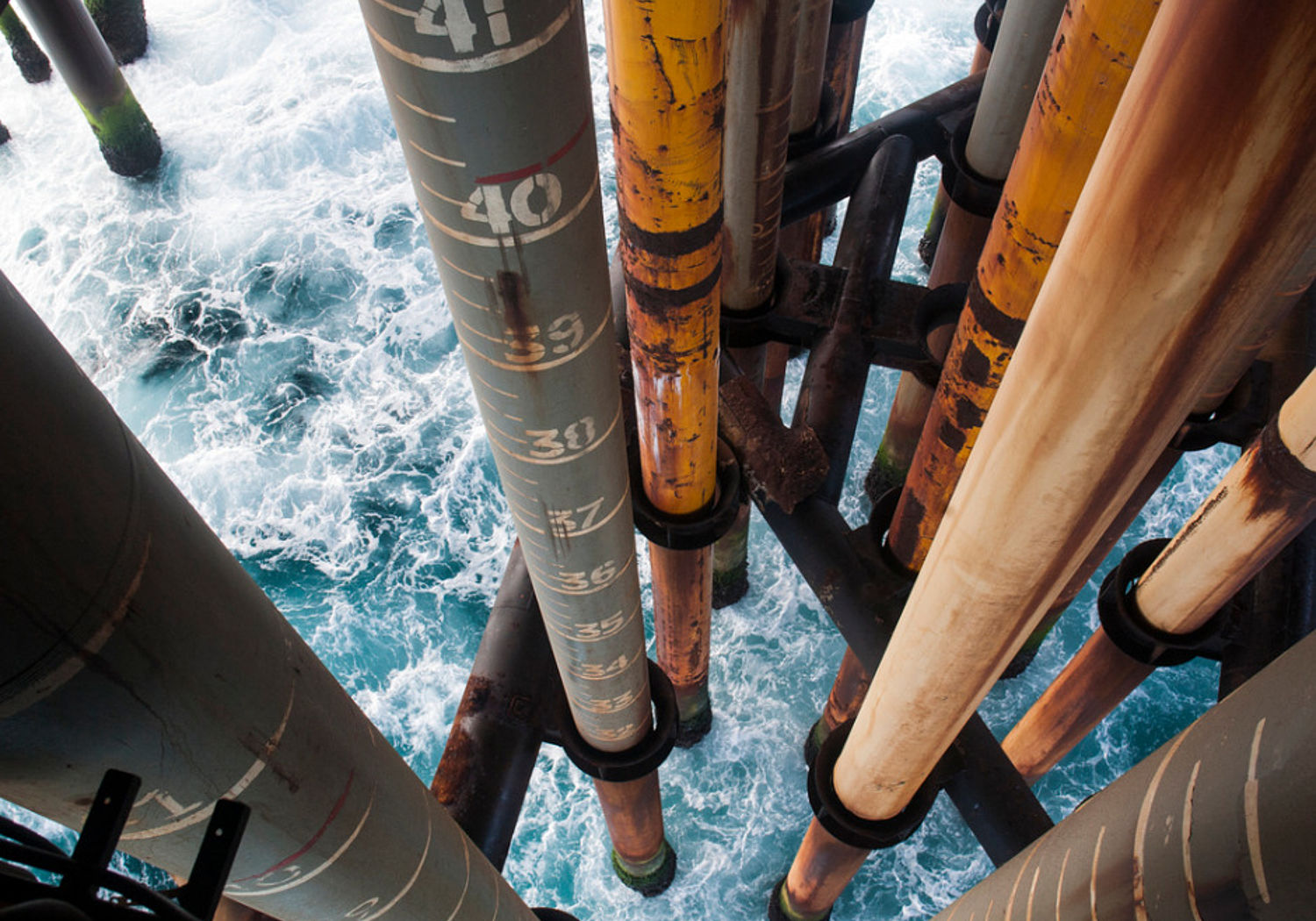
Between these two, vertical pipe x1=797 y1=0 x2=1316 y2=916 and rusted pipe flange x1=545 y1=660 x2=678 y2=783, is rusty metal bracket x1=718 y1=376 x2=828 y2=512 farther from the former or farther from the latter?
vertical pipe x1=797 y1=0 x2=1316 y2=916

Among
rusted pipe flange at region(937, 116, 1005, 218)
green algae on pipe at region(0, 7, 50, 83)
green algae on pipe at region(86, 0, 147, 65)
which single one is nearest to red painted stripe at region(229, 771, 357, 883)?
rusted pipe flange at region(937, 116, 1005, 218)

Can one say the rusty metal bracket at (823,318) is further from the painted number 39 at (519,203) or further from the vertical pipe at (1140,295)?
the painted number 39 at (519,203)

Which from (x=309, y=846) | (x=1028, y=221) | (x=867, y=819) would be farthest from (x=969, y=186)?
(x=309, y=846)

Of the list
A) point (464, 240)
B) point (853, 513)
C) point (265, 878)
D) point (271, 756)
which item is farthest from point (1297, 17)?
→ point (853, 513)

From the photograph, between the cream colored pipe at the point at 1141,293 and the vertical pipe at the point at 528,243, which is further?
the vertical pipe at the point at 528,243

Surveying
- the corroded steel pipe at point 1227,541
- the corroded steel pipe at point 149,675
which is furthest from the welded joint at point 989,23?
the corroded steel pipe at point 149,675

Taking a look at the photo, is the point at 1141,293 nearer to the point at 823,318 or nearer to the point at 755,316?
the point at 755,316
